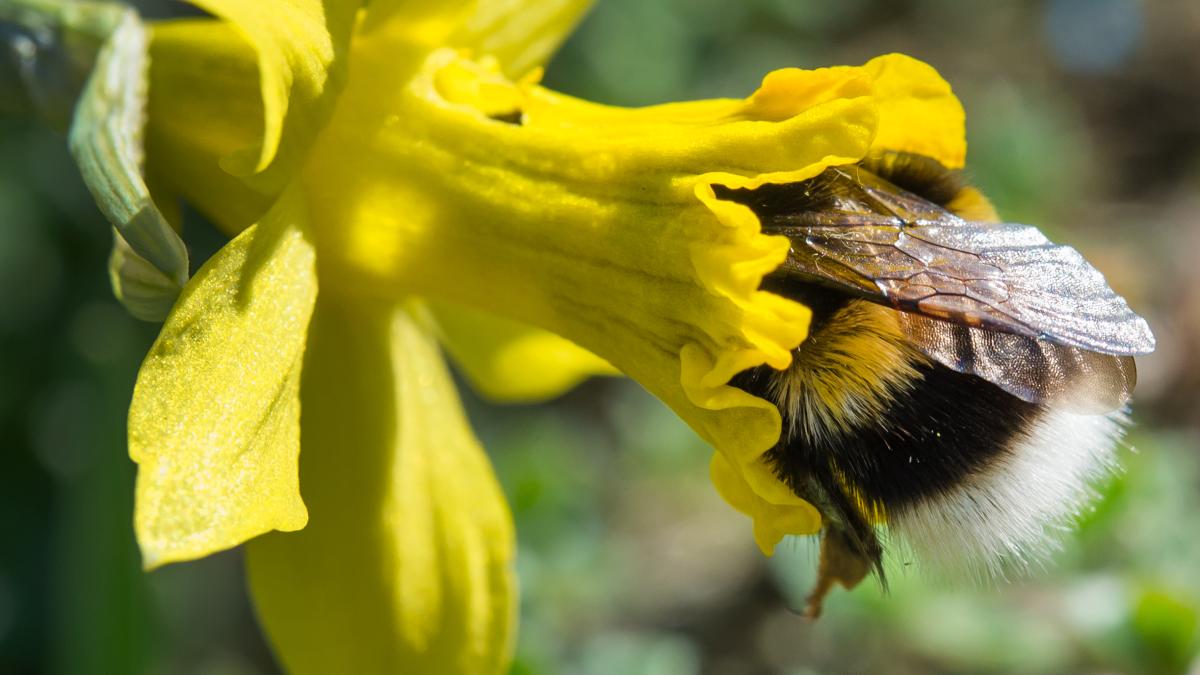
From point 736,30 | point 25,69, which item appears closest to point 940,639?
point 25,69

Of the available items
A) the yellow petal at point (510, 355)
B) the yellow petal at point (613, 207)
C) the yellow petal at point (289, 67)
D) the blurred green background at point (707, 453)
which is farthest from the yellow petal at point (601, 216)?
the blurred green background at point (707, 453)

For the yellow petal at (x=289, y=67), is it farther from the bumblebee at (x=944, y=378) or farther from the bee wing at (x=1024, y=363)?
the bee wing at (x=1024, y=363)

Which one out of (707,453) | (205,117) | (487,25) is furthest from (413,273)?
(707,453)

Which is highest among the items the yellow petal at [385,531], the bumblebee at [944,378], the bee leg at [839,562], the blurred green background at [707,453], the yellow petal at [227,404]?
the bumblebee at [944,378]

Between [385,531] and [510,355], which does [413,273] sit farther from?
[510,355]

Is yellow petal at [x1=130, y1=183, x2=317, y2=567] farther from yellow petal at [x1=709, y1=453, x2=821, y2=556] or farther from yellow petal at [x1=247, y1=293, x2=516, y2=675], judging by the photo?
yellow petal at [x1=709, y1=453, x2=821, y2=556]
